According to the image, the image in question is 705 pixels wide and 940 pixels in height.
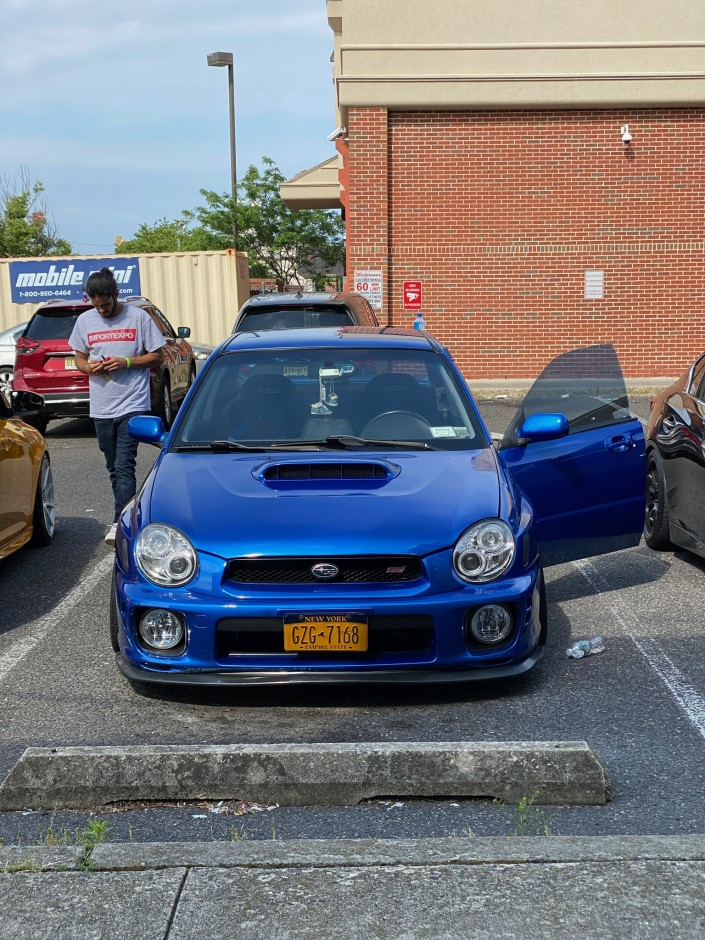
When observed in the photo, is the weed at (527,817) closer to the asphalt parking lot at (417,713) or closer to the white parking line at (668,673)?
the asphalt parking lot at (417,713)

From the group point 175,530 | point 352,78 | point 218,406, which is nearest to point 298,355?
point 218,406

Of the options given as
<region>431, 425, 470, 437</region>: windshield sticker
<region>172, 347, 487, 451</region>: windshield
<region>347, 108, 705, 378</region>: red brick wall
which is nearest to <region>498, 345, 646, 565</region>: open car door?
<region>431, 425, 470, 437</region>: windshield sticker

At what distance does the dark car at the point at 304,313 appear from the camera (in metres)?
12.2

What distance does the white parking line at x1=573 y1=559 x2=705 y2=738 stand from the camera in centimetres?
490

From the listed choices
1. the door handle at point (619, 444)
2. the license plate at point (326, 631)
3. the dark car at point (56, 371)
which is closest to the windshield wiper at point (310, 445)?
the door handle at point (619, 444)

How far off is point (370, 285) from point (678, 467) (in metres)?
12.5

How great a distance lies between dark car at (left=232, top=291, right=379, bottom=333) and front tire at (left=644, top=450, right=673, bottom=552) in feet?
15.5

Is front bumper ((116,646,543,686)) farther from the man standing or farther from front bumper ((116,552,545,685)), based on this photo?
the man standing

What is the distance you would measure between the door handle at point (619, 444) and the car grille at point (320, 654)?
76.1 inches

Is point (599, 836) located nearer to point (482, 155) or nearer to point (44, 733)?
point (44, 733)

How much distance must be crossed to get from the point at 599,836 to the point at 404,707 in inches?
59.8

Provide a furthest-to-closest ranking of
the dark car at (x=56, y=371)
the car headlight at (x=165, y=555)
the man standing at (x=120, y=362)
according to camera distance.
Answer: the dark car at (x=56, y=371) < the man standing at (x=120, y=362) < the car headlight at (x=165, y=555)

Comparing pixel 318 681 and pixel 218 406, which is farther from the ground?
pixel 218 406

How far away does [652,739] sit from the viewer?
4.59 meters
